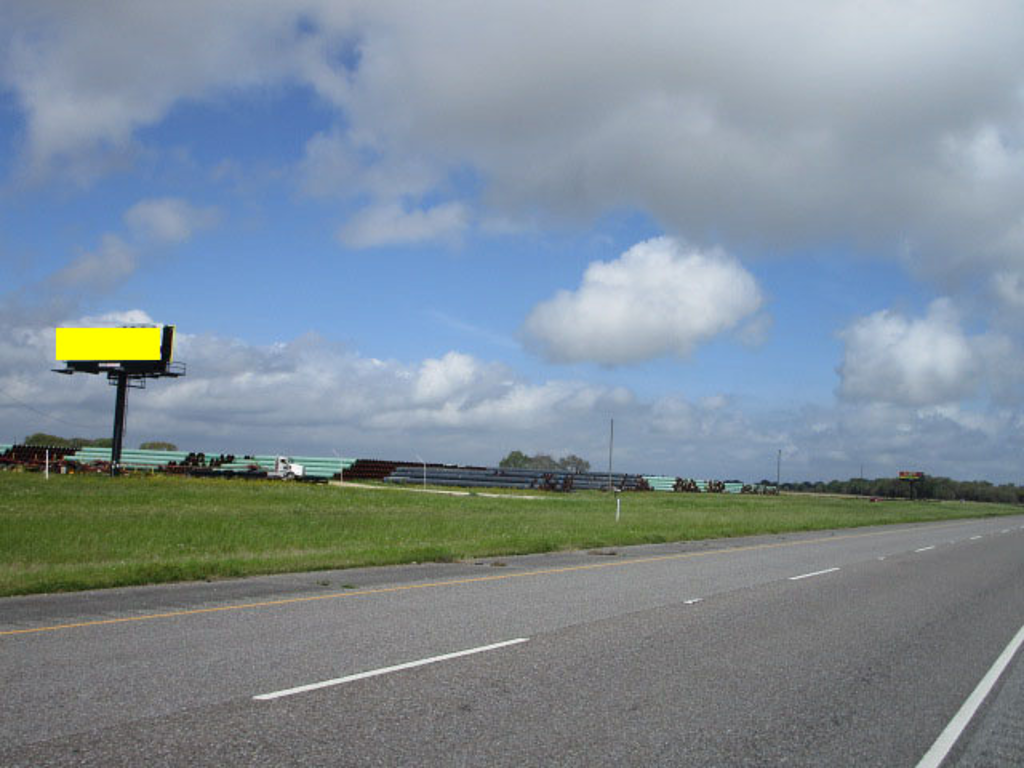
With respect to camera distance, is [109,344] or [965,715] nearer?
[965,715]

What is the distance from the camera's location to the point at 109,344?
61.7m

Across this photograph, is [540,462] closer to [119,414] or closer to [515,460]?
[515,460]

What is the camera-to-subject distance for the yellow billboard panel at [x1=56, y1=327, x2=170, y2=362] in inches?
2406

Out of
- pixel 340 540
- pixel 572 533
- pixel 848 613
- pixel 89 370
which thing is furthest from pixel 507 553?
pixel 89 370

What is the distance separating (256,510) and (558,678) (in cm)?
3073

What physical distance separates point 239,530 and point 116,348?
41430mm

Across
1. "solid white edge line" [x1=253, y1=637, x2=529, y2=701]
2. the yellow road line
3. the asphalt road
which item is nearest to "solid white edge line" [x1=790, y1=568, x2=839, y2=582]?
the asphalt road

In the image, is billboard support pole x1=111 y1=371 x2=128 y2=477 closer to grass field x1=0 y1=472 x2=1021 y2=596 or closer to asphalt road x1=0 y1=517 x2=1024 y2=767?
grass field x1=0 y1=472 x2=1021 y2=596

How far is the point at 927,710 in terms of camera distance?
751cm

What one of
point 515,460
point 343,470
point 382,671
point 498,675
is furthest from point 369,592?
point 515,460

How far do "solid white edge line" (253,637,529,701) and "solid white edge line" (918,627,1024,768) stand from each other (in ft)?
14.3

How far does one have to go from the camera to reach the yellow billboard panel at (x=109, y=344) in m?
61.1

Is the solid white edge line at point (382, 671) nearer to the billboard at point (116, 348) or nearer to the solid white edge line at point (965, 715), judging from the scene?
the solid white edge line at point (965, 715)

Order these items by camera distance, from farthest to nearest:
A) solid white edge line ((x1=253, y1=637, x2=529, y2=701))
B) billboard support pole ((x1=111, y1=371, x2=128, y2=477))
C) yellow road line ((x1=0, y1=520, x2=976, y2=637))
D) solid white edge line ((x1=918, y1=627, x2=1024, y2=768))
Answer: billboard support pole ((x1=111, y1=371, x2=128, y2=477)) → yellow road line ((x1=0, y1=520, x2=976, y2=637)) → solid white edge line ((x1=253, y1=637, x2=529, y2=701)) → solid white edge line ((x1=918, y1=627, x2=1024, y2=768))
